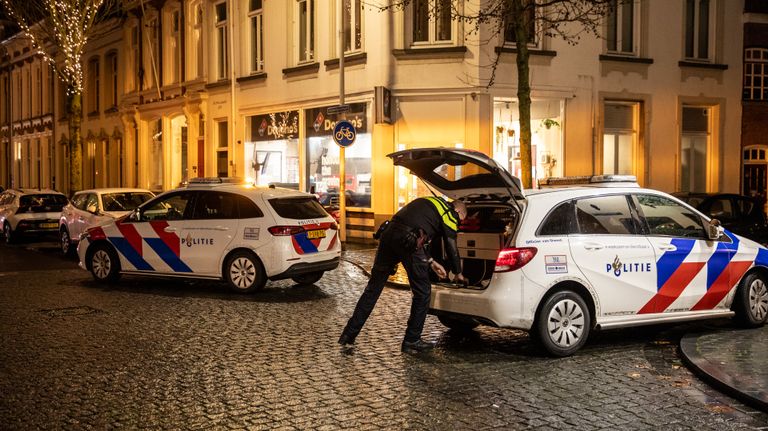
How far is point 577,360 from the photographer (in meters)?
7.74

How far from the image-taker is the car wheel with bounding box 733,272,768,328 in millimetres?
9031

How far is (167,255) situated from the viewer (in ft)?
41.0

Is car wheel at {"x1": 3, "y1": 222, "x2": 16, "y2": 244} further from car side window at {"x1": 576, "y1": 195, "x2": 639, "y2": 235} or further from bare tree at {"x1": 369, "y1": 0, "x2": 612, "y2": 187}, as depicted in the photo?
car side window at {"x1": 576, "y1": 195, "x2": 639, "y2": 235}

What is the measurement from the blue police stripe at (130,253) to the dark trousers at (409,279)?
583 centimetres

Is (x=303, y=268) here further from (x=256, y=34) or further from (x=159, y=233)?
(x=256, y=34)

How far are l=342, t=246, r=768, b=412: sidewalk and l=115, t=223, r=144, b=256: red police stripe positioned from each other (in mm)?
8491

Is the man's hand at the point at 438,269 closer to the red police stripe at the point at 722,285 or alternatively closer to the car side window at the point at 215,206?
the red police stripe at the point at 722,285

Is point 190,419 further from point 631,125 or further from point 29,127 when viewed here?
point 29,127

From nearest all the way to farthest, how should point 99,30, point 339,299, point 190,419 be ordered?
point 190,419 → point 339,299 → point 99,30

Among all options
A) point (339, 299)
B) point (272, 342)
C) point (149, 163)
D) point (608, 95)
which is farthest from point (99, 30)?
point (272, 342)

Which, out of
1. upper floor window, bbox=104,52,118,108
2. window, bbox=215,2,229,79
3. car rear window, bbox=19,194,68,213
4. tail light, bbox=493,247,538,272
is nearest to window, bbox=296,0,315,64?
window, bbox=215,2,229,79

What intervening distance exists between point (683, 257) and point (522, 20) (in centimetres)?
730

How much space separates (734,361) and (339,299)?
→ 19.3 ft

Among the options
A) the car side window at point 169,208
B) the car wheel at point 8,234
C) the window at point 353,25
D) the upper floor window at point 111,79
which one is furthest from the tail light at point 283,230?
the upper floor window at point 111,79
